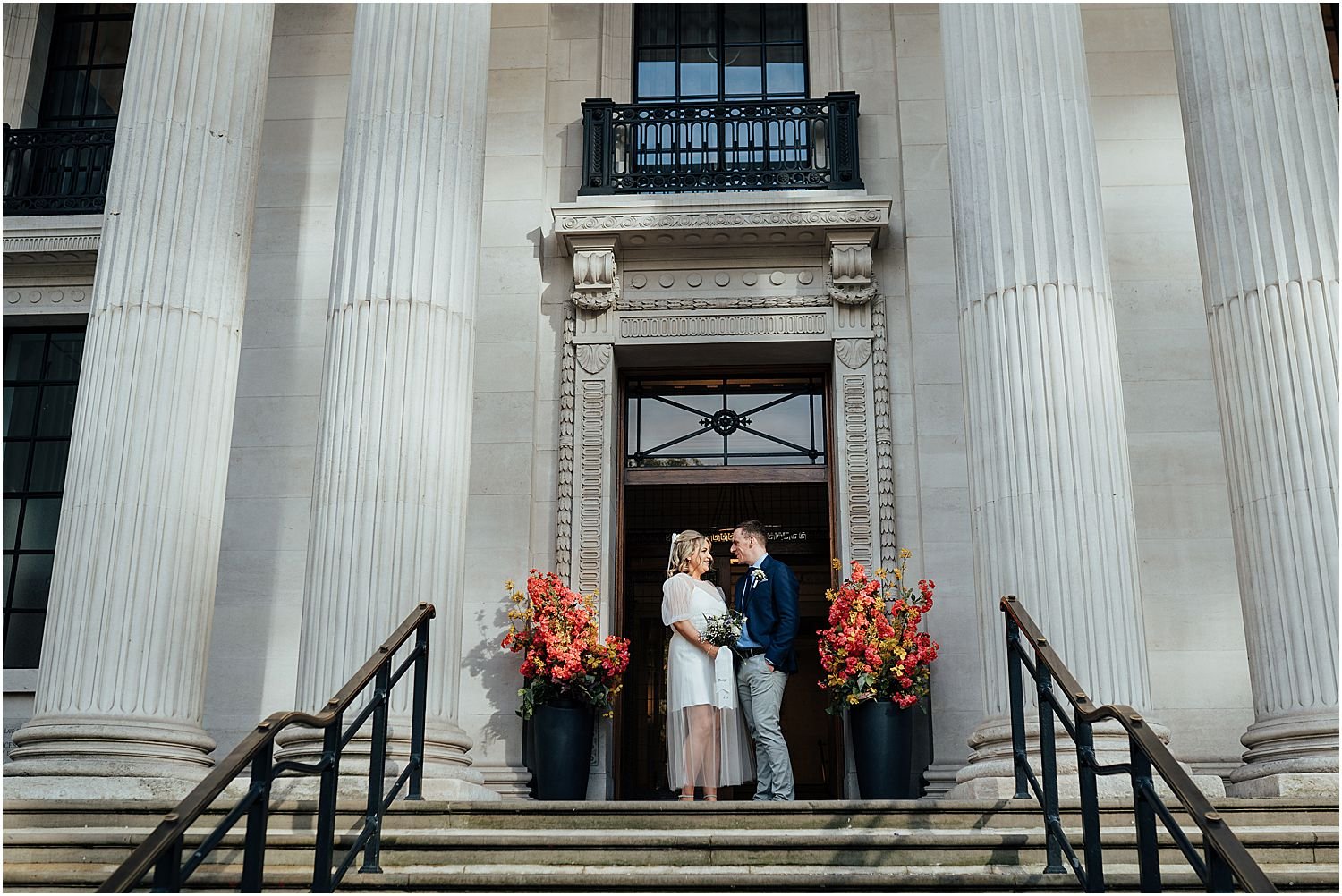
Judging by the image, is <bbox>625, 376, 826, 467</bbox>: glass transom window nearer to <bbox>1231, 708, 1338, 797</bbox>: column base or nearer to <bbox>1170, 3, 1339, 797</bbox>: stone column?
<bbox>1170, 3, 1339, 797</bbox>: stone column

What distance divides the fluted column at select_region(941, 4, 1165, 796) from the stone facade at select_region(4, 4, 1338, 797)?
4 centimetres

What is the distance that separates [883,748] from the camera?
932cm

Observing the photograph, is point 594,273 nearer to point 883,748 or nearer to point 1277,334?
point 883,748

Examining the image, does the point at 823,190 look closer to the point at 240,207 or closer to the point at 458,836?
the point at 240,207

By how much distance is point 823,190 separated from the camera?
37.3ft

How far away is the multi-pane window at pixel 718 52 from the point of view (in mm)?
12406

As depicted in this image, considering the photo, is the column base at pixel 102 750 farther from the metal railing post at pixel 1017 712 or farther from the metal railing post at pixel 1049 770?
the metal railing post at pixel 1049 770

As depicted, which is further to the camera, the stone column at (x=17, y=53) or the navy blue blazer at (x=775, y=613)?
the stone column at (x=17, y=53)

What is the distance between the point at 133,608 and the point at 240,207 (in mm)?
3057

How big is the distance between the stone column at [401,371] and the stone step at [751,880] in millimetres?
1701

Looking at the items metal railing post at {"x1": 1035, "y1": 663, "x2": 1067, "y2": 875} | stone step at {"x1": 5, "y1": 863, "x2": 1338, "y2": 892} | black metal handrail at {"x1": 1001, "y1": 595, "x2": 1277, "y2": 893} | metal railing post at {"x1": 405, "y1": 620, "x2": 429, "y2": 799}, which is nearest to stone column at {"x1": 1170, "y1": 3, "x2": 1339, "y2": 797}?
black metal handrail at {"x1": 1001, "y1": 595, "x2": 1277, "y2": 893}

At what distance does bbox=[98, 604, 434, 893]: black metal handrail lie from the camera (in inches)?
165

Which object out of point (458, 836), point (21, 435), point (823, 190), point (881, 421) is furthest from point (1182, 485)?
point (21, 435)

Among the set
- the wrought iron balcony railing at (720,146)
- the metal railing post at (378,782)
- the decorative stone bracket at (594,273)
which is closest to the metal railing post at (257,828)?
the metal railing post at (378,782)
